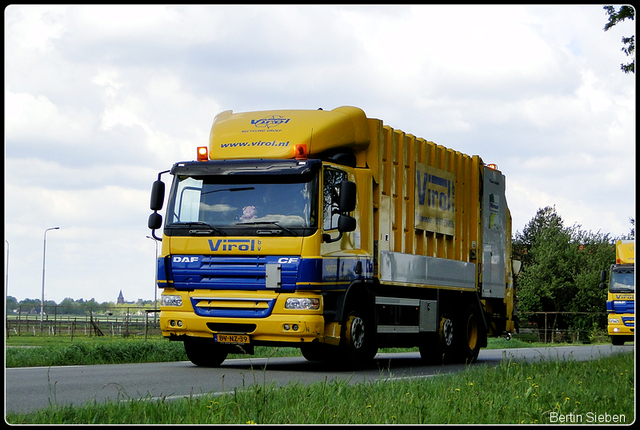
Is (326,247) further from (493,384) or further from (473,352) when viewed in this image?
(473,352)

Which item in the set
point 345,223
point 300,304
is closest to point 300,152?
point 345,223

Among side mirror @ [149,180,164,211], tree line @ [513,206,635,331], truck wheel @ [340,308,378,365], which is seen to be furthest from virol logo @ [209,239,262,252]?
tree line @ [513,206,635,331]

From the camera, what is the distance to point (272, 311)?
1295cm

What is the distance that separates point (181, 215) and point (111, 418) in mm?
6867

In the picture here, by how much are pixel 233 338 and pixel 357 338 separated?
196 centimetres

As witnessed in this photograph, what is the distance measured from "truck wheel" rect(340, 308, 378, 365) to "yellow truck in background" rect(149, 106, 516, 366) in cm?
2

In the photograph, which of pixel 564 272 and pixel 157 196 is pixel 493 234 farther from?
pixel 564 272

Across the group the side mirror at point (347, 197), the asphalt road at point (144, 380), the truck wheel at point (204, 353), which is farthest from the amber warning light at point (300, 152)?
the truck wheel at point (204, 353)

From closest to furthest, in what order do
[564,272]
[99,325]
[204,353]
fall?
[204,353], [99,325], [564,272]

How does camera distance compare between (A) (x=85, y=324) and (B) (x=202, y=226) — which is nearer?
(B) (x=202, y=226)

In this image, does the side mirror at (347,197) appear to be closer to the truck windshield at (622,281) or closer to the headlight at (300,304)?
the headlight at (300,304)

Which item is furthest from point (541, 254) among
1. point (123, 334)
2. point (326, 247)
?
point (326, 247)

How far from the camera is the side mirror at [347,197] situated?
508 inches

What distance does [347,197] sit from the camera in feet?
42.4
